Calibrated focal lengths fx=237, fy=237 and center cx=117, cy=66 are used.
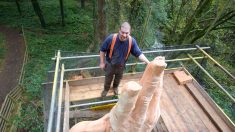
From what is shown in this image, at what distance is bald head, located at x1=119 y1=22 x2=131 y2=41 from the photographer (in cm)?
447

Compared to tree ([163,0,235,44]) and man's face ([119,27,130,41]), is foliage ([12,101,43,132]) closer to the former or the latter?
man's face ([119,27,130,41])

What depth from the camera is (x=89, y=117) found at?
287 inches

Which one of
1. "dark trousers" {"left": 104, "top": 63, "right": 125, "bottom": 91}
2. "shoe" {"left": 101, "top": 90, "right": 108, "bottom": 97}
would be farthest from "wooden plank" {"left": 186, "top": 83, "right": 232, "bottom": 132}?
"shoe" {"left": 101, "top": 90, "right": 108, "bottom": 97}

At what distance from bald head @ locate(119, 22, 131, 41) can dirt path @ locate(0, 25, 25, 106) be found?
1119cm

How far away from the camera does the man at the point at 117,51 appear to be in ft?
16.0

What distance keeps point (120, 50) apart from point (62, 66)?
1542 mm

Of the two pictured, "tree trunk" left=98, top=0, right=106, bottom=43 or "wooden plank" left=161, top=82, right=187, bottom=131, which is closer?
"wooden plank" left=161, top=82, right=187, bottom=131

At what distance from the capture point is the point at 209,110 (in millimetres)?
5980

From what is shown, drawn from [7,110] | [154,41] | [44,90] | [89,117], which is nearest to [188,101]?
[89,117]

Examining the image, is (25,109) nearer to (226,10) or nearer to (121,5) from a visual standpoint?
(121,5)

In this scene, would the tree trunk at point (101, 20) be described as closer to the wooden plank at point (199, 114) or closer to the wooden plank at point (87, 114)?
the wooden plank at point (87, 114)

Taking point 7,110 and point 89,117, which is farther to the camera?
point 7,110

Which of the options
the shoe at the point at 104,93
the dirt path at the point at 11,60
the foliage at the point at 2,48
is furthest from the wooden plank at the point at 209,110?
the foliage at the point at 2,48

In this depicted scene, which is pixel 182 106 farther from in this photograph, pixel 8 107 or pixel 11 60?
pixel 11 60
